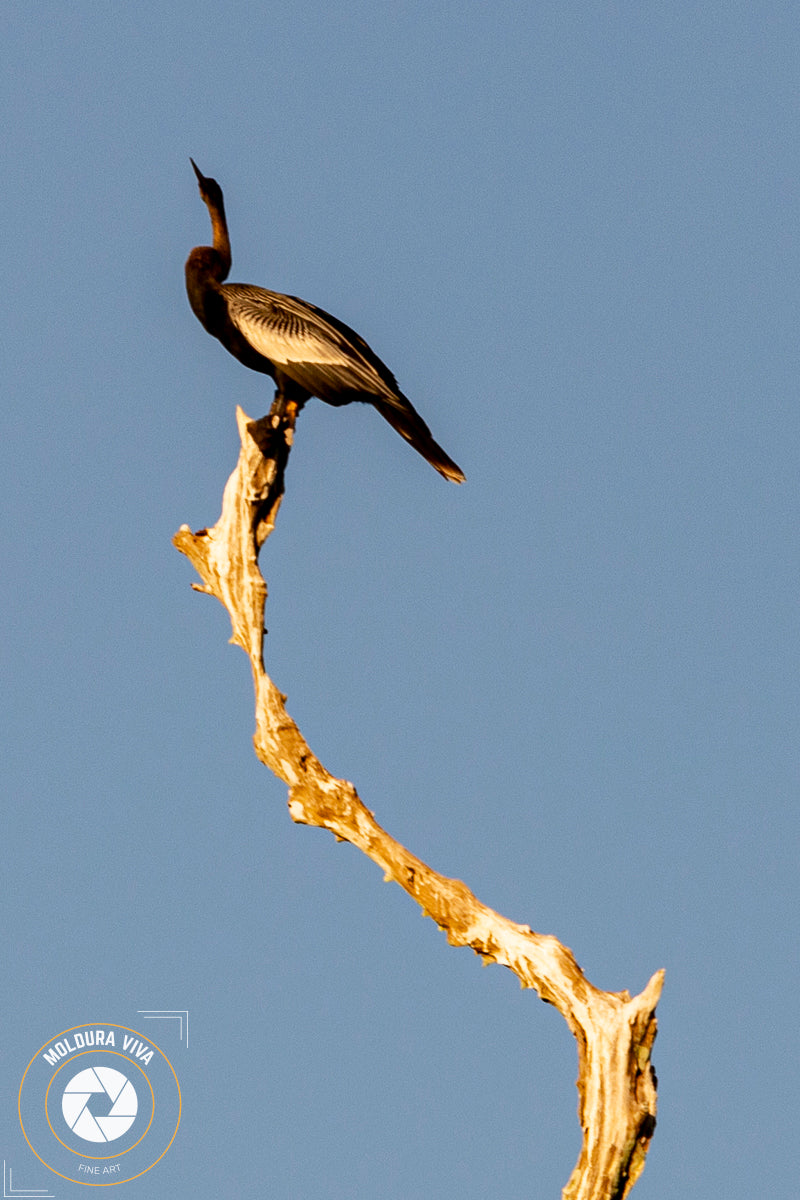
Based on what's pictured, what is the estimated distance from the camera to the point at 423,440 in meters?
9.95

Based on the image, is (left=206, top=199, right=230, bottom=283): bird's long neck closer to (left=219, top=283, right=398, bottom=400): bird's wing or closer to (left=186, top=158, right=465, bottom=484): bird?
(left=186, top=158, right=465, bottom=484): bird

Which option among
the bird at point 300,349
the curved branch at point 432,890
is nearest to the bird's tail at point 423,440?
the bird at point 300,349

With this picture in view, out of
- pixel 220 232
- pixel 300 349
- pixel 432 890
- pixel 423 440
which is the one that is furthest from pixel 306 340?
pixel 432 890

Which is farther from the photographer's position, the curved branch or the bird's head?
the bird's head

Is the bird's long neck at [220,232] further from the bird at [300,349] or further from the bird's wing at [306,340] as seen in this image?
the bird's wing at [306,340]

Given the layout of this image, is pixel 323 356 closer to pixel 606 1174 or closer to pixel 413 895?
pixel 413 895

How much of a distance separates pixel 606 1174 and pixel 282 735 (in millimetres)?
2972

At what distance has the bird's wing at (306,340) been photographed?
32.1 ft

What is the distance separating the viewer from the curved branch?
8.00 m

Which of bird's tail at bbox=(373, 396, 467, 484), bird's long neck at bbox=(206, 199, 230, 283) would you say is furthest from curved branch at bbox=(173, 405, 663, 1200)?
bird's long neck at bbox=(206, 199, 230, 283)

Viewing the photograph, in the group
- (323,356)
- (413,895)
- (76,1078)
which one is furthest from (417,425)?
(76,1078)

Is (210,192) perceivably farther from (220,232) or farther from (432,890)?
(432,890)

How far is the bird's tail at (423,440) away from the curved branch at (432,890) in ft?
2.09

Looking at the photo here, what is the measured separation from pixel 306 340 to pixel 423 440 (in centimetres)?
97
